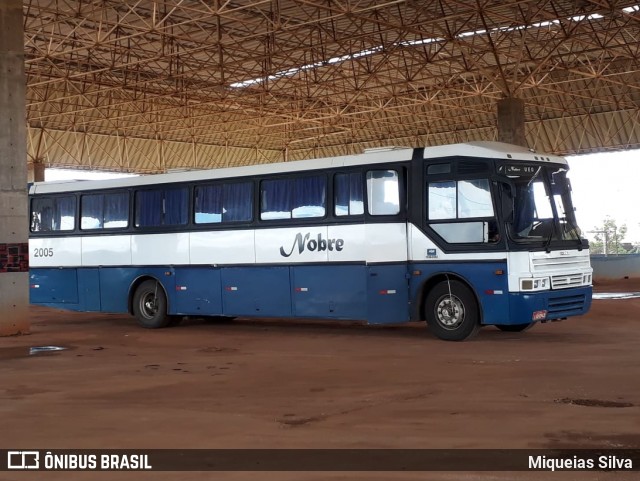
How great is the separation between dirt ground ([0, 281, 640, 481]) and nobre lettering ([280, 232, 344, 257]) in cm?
163

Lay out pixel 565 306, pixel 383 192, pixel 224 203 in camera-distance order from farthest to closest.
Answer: pixel 224 203 → pixel 383 192 → pixel 565 306

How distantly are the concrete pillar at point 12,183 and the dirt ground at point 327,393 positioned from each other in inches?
28.5

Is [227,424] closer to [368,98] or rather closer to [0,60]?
[0,60]

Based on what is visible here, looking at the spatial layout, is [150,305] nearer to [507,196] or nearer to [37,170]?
[507,196]

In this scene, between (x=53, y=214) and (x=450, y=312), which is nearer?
(x=450, y=312)

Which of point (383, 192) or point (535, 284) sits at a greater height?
point (383, 192)

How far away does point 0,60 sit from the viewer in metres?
17.5

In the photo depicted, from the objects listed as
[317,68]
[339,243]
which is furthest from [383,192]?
[317,68]

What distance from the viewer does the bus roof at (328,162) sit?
15.2 m

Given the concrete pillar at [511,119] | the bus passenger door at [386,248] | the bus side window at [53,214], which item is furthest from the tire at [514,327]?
the concrete pillar at [511,119]

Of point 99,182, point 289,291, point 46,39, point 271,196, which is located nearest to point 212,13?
point 99,182

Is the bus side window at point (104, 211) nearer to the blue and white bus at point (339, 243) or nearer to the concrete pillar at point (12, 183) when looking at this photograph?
the blue and white bus at point (339, 243)

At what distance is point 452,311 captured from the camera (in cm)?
1530

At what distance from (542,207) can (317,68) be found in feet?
76.6
